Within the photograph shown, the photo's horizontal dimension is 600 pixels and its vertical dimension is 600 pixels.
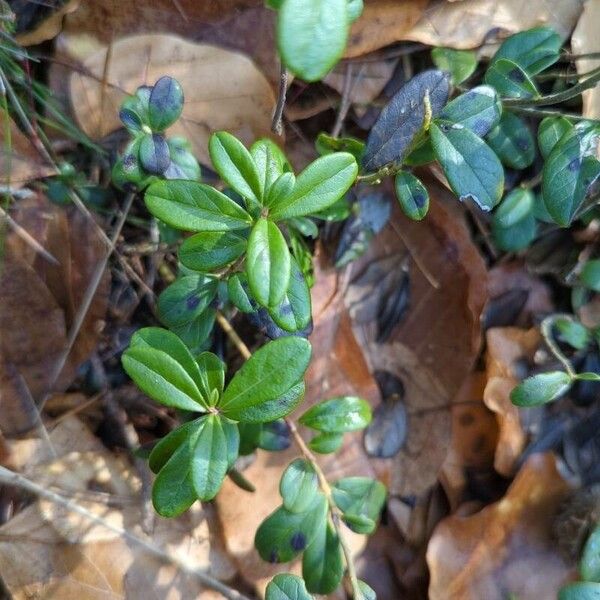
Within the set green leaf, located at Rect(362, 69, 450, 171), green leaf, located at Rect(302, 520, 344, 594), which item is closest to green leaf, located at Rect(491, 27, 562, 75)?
green leaf, located at Rect(362, 69, 450, 171)

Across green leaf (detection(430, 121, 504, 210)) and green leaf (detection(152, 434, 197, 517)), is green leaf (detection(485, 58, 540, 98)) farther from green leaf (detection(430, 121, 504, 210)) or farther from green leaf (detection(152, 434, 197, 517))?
green leaf (detection(152, 434, 197, 517))

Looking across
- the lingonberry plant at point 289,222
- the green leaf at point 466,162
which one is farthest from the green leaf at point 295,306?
the green leaf at point 466,162

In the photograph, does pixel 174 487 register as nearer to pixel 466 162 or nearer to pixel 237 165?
pixel 237 165

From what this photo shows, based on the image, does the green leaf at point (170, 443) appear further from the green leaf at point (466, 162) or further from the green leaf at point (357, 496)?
the green leaf at point (466, 162)

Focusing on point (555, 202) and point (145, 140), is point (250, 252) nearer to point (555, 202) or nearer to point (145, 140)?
point (145, 140)

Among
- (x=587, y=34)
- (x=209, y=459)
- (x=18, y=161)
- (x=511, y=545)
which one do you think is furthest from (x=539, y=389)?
(x=18, y=161)

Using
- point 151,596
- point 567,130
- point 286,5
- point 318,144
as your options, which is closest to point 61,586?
point 151,596
